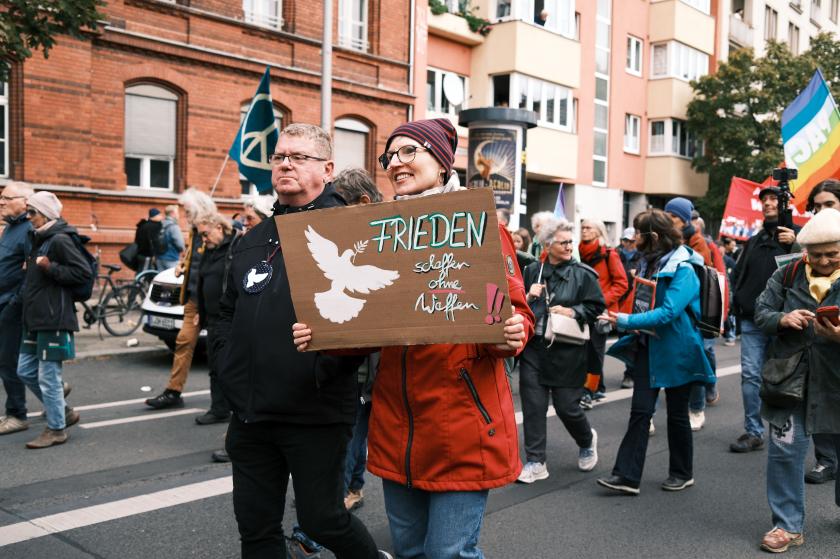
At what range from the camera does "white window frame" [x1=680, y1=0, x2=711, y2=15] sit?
33.2 m

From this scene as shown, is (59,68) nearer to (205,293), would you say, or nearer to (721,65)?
(205,293)

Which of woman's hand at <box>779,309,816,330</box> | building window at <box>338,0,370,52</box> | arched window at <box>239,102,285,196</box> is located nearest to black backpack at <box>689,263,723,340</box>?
woman's hand at <box>779,309,816,330</box>

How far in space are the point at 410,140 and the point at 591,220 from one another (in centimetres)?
522

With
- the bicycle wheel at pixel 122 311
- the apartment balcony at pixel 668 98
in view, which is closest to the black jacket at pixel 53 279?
the bicycle wheel at pixel 122 311

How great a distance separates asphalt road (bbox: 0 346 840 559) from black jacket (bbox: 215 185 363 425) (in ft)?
5.47

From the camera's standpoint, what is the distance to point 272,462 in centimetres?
316

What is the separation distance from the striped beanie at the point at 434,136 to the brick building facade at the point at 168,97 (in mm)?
12957

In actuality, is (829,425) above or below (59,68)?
below

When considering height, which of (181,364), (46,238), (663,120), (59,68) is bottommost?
(181,364)

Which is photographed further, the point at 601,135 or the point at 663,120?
the point at 663,120

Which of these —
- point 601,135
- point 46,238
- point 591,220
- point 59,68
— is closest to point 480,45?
point 601,135

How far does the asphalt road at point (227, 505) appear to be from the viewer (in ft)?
14.9

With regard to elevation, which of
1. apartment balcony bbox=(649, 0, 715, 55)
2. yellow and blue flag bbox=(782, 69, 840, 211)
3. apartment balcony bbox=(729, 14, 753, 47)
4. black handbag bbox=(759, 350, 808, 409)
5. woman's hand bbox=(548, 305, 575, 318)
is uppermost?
apartment balcony bbox=(729, 14, 753, 47)

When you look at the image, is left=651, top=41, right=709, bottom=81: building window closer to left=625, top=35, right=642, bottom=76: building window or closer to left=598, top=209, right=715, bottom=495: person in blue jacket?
left=625, top=35, right=642, bottom=76: building window
